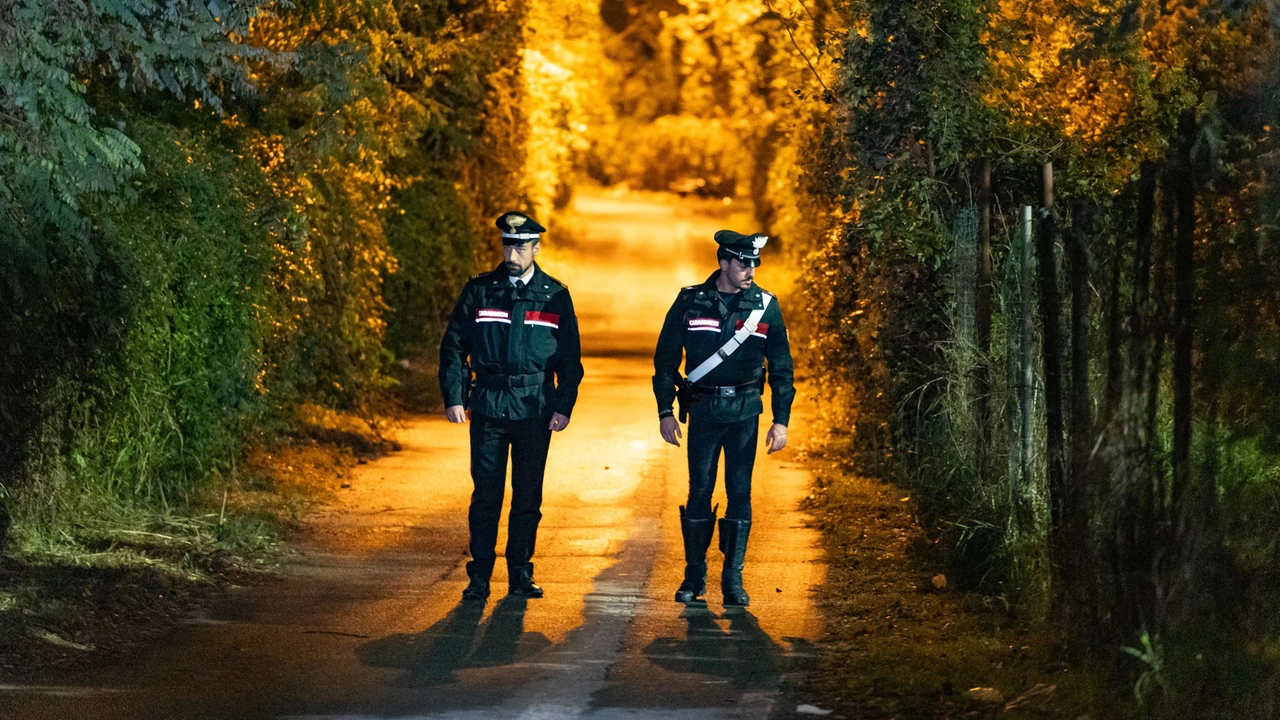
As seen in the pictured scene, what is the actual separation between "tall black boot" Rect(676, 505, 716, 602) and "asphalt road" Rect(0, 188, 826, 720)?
124mm

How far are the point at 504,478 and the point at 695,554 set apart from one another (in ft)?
3.57

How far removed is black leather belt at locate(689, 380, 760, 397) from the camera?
8570 mm

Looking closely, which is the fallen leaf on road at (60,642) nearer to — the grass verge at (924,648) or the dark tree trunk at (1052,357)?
the grass verge at (924,648)

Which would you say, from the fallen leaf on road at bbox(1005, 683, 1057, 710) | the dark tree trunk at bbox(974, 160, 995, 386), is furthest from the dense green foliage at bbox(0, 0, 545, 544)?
the fallen leaf on road at bbox(1005, 683, 1057, 710)

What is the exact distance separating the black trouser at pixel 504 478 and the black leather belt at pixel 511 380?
0.19m

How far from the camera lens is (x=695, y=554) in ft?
28.7

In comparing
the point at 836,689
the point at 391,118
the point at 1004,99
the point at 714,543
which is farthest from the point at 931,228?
the point at 391,118

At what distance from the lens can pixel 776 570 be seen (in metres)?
9.69

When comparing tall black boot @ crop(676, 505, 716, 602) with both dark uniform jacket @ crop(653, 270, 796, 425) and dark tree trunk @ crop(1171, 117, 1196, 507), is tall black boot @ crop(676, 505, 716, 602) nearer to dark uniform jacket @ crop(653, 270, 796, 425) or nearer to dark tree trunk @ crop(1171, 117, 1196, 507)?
dark uniform jacket @ crop(653, 270, 796, 425)

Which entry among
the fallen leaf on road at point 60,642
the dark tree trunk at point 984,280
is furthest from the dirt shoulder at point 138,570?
the dark tree trunk at point 984,280

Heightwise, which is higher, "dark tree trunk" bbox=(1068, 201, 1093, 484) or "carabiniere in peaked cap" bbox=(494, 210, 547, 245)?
"carabiniere in peaked cap" bbox=(494, 210, 547, 245)

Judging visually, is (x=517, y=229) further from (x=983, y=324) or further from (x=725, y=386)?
(x=983, y=324)

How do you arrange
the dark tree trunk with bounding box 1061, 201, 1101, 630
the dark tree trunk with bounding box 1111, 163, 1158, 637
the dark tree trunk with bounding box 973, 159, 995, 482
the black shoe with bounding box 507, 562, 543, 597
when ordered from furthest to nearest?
1. the dark tree trunk with bounding box 973, 159, 995, 482
2. the black shoe with bounding box 507, 562, 543, 597
3. the dark tree trunk with bounding box 1061, 201, 1101, 630
4. the dark tree trunk with bounding box 1111, 163, 1158, 637

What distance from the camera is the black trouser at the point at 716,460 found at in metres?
8.66
